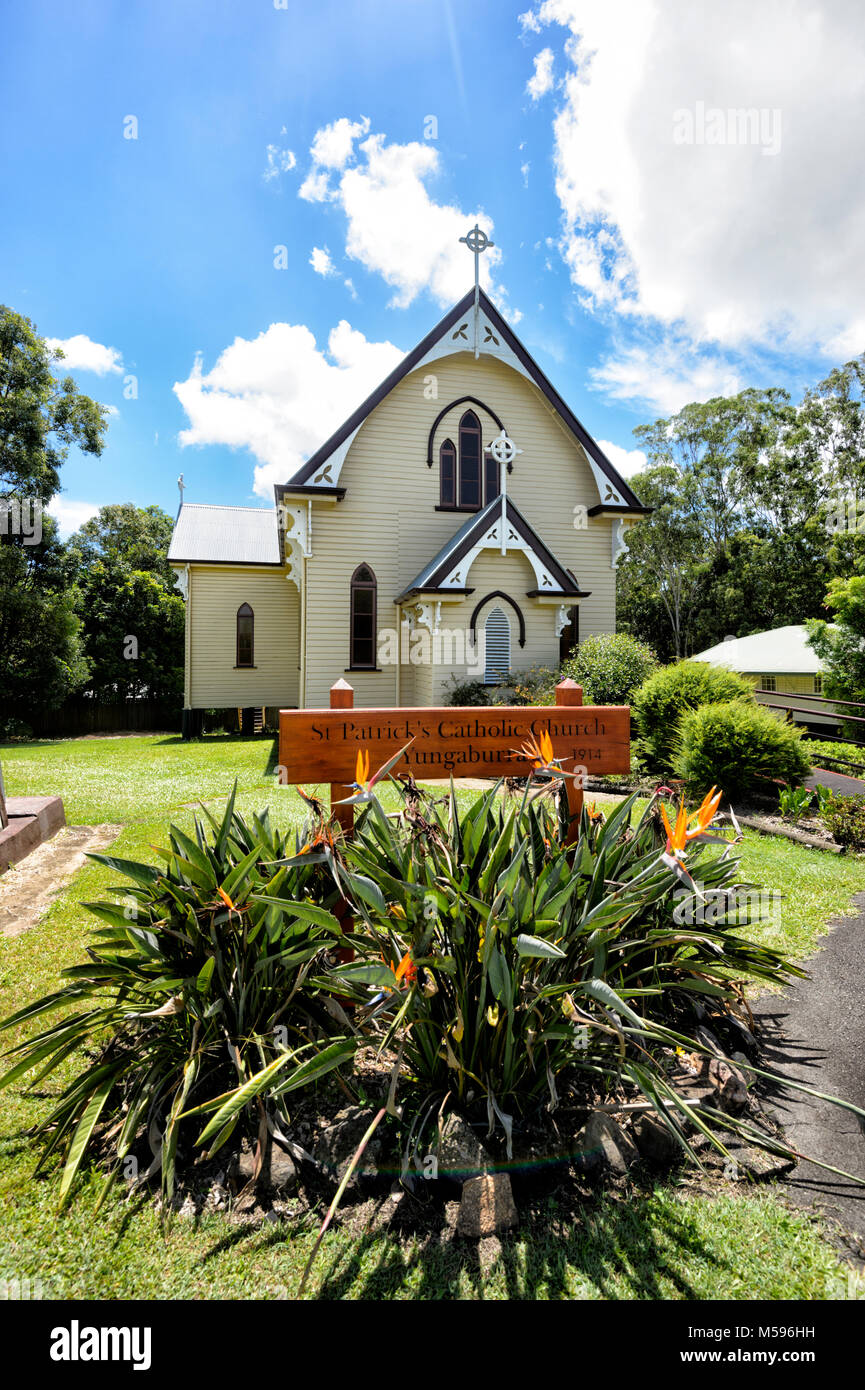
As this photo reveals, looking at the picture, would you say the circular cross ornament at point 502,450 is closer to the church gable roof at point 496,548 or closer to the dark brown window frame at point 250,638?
the church gable roof at point 496,548

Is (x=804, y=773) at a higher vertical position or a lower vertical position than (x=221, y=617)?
lower

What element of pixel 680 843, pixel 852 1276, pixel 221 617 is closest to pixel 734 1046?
pixel 852 1276

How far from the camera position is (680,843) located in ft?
7.50

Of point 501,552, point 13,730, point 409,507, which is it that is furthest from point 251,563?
point 13,730

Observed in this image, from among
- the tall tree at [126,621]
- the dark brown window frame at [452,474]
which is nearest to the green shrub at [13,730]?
the tall tree at [126,621]

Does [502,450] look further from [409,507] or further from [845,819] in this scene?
Answer: [845,819]

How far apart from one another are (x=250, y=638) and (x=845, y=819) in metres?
18.0

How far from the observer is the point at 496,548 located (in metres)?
14.2

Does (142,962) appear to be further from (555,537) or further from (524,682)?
(555,537)

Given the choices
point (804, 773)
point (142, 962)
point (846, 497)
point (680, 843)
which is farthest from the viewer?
point (846, 497)

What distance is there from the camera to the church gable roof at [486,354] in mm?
14859

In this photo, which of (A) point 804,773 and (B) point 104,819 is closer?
(B) point 104,819

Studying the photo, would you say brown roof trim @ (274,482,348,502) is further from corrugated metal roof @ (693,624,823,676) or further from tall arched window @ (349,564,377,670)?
corrugated metal roof @ (693,624,823,676)
